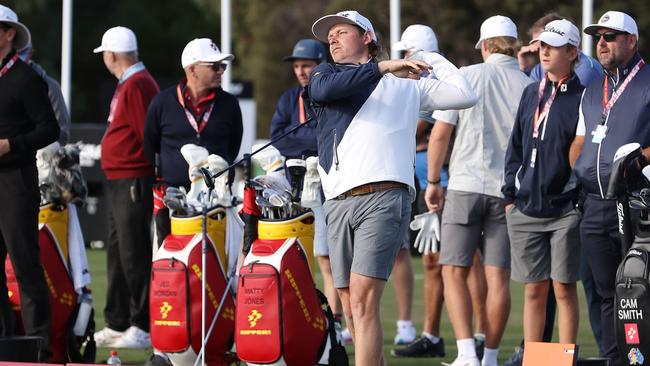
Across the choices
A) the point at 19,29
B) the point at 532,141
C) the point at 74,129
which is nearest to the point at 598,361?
the point at 532,141

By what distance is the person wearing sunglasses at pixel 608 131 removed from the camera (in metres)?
8.58

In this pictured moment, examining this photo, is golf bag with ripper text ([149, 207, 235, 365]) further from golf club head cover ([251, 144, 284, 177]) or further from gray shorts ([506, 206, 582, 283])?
gray shorts ([506, 206, 582, 283])

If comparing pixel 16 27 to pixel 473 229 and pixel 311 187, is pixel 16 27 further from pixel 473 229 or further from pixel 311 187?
pixel 473 229

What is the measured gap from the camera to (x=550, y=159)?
30.3 ft

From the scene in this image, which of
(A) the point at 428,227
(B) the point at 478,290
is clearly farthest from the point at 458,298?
(B) the point at 478,290

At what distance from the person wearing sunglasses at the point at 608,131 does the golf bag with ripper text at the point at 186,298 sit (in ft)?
7.13

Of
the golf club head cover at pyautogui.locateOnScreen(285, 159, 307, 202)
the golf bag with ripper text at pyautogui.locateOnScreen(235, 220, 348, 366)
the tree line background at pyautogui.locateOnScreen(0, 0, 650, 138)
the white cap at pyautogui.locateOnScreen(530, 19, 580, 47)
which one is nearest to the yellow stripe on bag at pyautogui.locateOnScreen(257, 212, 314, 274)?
the golf bag with ripper text at pyautogui.locateOnScreen(235, 220, 348, 366)

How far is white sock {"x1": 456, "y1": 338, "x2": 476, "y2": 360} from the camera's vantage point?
981cm

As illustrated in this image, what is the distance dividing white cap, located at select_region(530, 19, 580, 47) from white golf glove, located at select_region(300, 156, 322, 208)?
1.56 meters

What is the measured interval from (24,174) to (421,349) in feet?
9.77

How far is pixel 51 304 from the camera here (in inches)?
388

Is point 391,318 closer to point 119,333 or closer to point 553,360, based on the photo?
point 119,333

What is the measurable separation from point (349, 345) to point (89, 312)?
6.67 feet

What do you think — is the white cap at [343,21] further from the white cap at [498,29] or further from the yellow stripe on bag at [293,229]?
the white cap at [498,29]
